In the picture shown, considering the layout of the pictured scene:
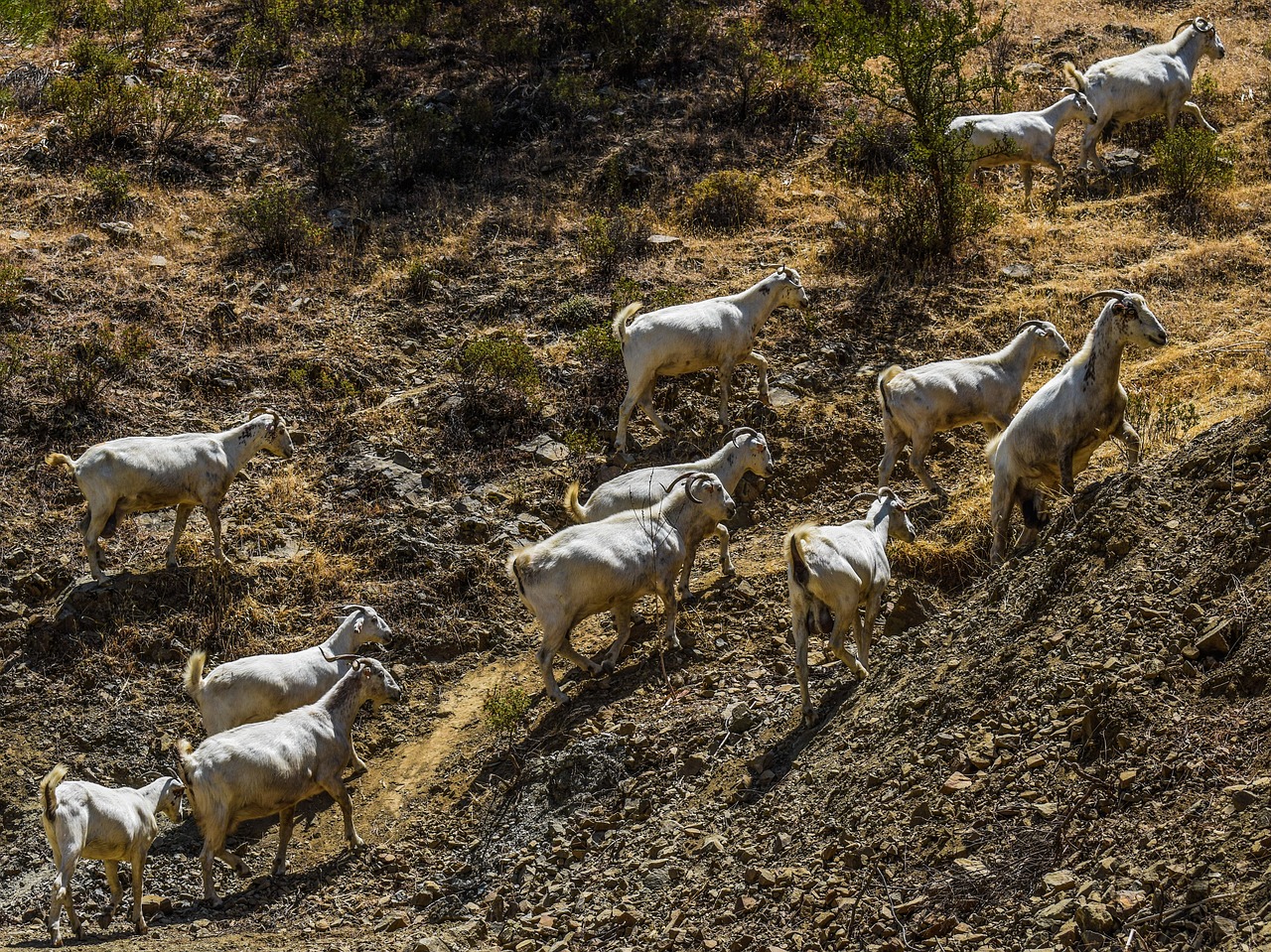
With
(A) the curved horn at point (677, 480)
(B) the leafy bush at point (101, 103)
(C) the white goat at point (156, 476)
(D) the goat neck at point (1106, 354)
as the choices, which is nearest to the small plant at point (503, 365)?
(C) the white goat at point (156, 476)

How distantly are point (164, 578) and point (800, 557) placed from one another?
7.52 metres

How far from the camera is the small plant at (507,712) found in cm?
1063

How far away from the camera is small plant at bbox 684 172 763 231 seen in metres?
19.9

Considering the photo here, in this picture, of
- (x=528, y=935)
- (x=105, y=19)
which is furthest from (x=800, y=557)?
(x=105, y=19)

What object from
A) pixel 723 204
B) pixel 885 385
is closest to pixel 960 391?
pixel 885 385

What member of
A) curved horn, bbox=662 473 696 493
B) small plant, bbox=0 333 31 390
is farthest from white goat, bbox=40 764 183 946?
small plant, bbox=0 333 31 390

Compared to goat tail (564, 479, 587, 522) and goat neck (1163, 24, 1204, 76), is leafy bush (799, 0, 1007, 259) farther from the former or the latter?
goat tail (564, 479, 587, 522)

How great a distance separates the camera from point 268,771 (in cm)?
988

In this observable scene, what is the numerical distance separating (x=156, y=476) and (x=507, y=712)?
5305 millimetres

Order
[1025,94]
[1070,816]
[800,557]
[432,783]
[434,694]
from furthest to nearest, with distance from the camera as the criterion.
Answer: [1025,94] < [434,694] < [432,783] < [800,557] < [1070,816]

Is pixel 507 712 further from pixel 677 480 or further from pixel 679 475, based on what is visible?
pixel 679 475

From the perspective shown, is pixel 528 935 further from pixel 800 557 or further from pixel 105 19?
pixel 105 19

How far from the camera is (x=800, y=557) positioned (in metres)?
9.12

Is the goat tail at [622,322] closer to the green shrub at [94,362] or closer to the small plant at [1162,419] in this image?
the small plant at [1162,419]
